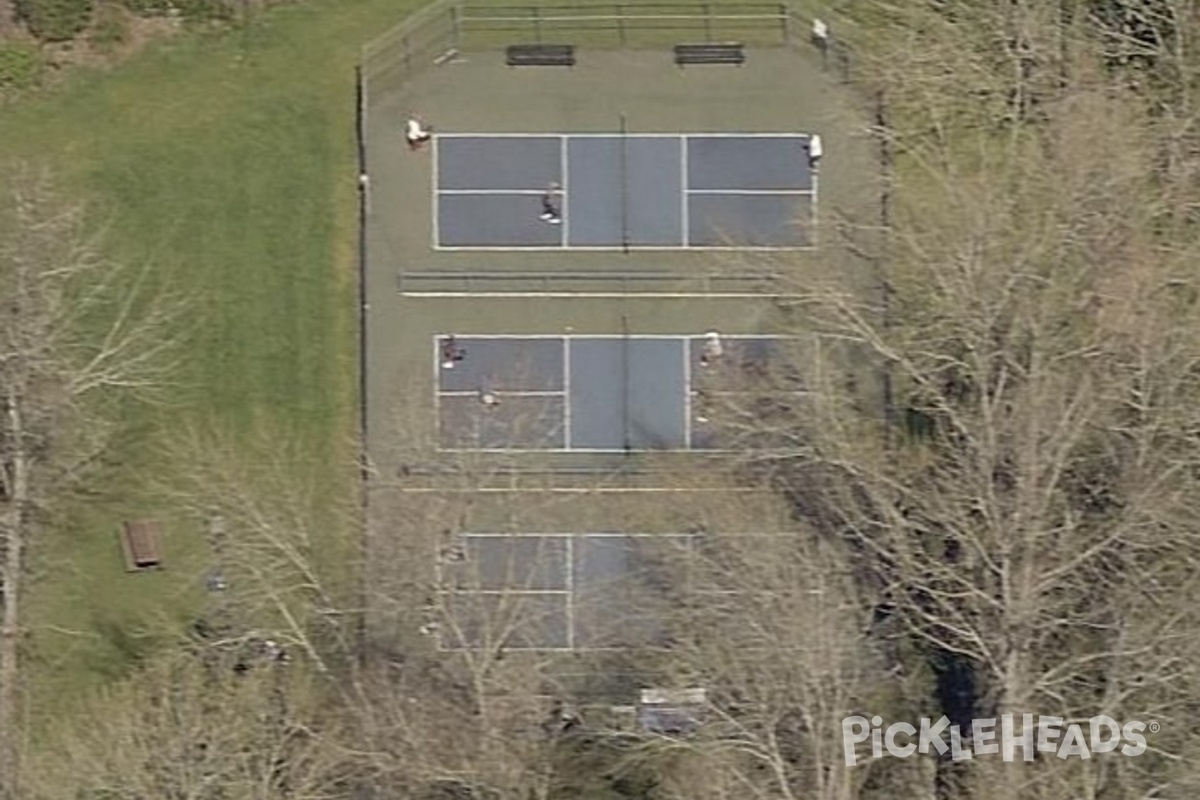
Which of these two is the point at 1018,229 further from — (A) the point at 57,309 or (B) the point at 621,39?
(A) the point at 57,309

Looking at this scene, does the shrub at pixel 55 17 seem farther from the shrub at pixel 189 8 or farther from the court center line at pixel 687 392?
the court center line at pixel 687 392

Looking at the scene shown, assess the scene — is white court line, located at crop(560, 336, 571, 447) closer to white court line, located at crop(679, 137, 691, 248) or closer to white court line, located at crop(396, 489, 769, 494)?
white court line, located at crop(396, 489, 769, 494)

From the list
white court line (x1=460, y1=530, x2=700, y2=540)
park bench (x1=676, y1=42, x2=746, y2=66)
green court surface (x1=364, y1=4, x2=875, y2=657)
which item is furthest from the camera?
park bench (x1=676, y1=42, x2=746, y2=66)

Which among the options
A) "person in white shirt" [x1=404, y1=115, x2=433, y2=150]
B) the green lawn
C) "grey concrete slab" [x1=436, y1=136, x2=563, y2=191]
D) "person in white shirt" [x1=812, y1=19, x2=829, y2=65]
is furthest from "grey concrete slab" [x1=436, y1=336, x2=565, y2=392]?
"person in white shirt" [x1=812, y1=19, x2=829, y2=65]

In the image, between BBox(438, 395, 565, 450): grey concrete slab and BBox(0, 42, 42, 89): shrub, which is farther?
BBox(0, 42, 42, 89): shrub

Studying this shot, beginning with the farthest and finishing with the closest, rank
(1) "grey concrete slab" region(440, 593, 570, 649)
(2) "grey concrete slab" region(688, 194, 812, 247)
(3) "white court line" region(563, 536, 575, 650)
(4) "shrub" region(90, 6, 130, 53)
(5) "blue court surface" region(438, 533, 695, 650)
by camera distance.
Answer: (4) "shrub" region(90, 6, 130, 53) < (2) "grey concrete slab" region(688, 194, 812, 247) < (3) "white court line" region(563, 536, 575, 650) < (5) "blue court surface" region(438, 533, 695, 650) < (1) "grey concrete slab" region(440, 593, 570, 649)

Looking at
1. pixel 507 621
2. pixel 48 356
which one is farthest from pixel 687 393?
pixel 48 356

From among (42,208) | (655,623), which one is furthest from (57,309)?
(655,623)

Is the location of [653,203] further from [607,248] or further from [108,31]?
[108,31]
